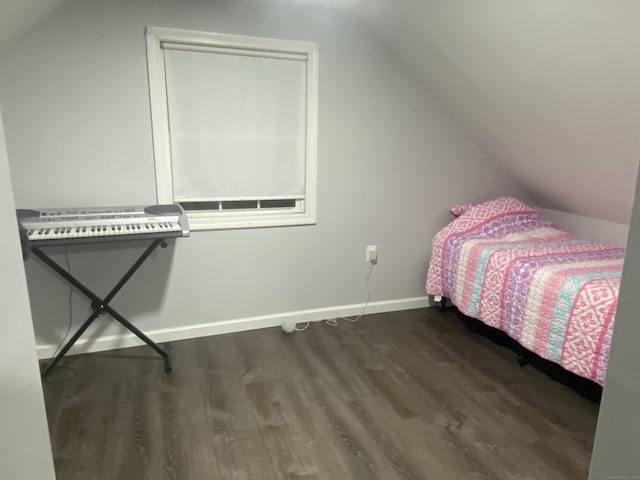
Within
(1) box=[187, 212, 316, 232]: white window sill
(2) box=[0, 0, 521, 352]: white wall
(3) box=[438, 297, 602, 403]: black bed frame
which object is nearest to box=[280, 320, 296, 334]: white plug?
(2) box=[0, 0, 521, 352]: white wall

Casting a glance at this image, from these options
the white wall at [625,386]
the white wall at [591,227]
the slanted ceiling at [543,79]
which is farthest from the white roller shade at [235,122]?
the white wall at [625,386]

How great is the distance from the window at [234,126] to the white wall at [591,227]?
2.07 m

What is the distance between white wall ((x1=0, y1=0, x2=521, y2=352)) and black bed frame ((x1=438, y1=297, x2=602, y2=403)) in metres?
0.56

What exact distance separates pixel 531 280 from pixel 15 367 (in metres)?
2.37

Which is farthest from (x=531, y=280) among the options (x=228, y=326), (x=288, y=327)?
(x=228, y=326)

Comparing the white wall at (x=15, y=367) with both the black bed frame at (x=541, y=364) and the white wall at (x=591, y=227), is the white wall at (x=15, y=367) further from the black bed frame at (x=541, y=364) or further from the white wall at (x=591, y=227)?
the white wall at (x=591, y=227)

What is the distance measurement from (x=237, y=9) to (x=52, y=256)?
72.0 inches

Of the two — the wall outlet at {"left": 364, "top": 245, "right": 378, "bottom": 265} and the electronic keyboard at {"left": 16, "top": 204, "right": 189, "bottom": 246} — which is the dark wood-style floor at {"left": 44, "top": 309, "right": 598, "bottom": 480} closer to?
the wall outlet at {"left": 364, "top": 245, "right": 378, "bottom": 265}

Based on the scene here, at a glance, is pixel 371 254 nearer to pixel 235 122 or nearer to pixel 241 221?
pixel 241 221

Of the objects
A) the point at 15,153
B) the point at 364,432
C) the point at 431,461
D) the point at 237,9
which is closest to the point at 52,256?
the point at 15,153

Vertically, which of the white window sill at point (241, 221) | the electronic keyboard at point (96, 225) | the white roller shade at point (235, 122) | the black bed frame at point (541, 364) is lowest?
the black bed frame at point (541, 364)

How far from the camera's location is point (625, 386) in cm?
61

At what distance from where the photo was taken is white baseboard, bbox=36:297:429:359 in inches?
106

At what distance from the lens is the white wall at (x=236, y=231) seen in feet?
7.75
